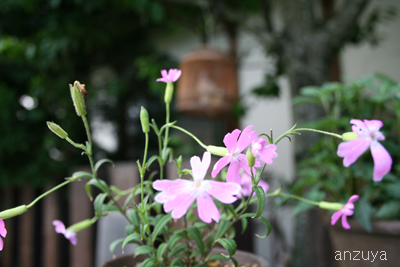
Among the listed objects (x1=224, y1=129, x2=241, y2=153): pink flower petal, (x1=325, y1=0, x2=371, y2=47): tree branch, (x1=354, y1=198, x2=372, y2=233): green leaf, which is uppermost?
(x1=325, y1=0, x2=371, y2=47): tree branch

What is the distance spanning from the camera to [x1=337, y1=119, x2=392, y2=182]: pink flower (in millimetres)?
216

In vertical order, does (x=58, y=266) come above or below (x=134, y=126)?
below

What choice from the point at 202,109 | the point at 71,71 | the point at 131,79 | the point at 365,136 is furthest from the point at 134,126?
the point at 365,136

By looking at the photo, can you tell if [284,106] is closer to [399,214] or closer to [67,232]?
[399,214]

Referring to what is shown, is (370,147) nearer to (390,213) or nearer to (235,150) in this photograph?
(235,150)

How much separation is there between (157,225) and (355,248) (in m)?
0.38

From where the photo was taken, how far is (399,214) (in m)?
0.54

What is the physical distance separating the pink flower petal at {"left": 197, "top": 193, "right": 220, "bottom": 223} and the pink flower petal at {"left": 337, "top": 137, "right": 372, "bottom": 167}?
0.10 metres

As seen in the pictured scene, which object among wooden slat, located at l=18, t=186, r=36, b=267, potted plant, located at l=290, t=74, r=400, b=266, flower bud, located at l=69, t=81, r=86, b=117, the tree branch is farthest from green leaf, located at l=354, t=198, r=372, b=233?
wooden slat, located at l=18, t=186, r=36, b=267

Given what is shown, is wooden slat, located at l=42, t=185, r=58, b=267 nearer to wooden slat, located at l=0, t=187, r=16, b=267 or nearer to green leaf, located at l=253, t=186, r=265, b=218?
wooden slat, located at l=0, t=187, r=16, b=267

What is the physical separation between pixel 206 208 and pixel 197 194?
0.01m

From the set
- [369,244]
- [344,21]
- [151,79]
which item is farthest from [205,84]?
[369,244]

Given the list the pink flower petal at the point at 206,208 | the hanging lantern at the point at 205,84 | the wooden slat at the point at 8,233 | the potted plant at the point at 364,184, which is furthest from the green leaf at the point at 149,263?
the wooden slat at the point at 8,233

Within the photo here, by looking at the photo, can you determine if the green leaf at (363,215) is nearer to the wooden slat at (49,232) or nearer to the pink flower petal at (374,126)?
the pink flower petal at (374,126)
